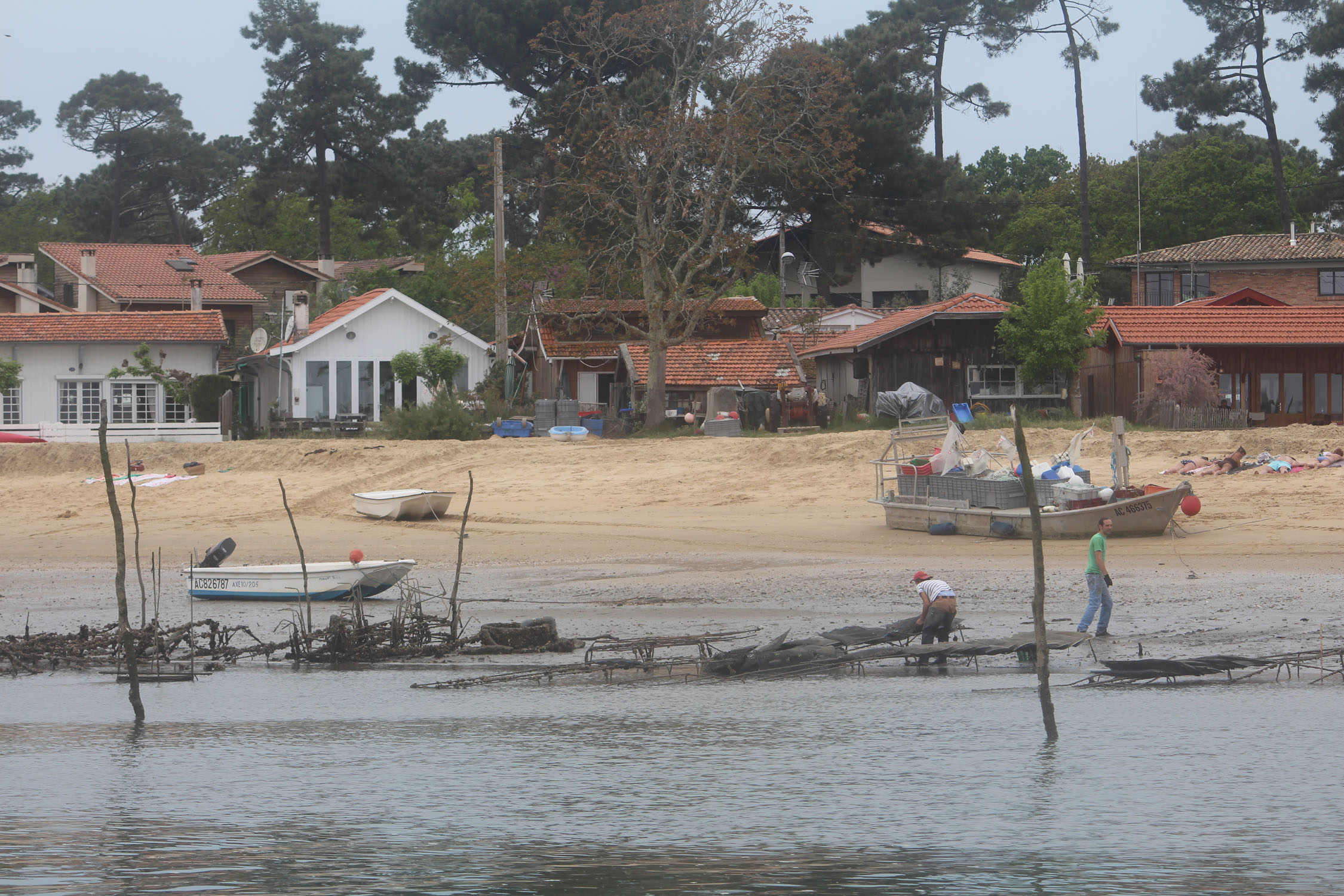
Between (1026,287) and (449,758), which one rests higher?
(1026,287)

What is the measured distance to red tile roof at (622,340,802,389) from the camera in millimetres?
41344

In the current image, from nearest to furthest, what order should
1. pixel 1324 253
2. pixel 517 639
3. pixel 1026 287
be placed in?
pixel 517 639 → pixel 1026 287 → pixel 1324 253

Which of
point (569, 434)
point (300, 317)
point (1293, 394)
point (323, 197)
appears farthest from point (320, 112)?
point (1293, 394)

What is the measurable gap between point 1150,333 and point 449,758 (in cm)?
2891

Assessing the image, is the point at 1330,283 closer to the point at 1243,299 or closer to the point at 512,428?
the point at 1243,299

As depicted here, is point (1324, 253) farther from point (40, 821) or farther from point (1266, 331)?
point (40, 821)

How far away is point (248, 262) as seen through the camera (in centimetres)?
5988

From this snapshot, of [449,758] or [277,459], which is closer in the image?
[449,758]

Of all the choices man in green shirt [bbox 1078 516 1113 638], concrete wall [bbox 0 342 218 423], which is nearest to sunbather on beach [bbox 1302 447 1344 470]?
man in green shirt [bbox 1078 516 1113 638]

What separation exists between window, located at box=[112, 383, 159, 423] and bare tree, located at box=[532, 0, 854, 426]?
14.0m

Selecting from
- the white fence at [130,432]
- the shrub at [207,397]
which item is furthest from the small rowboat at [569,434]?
the shrub at [207,397]

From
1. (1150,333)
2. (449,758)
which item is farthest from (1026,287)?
(449,758)

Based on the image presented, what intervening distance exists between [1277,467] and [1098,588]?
1285cm

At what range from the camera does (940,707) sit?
50.3 ft
